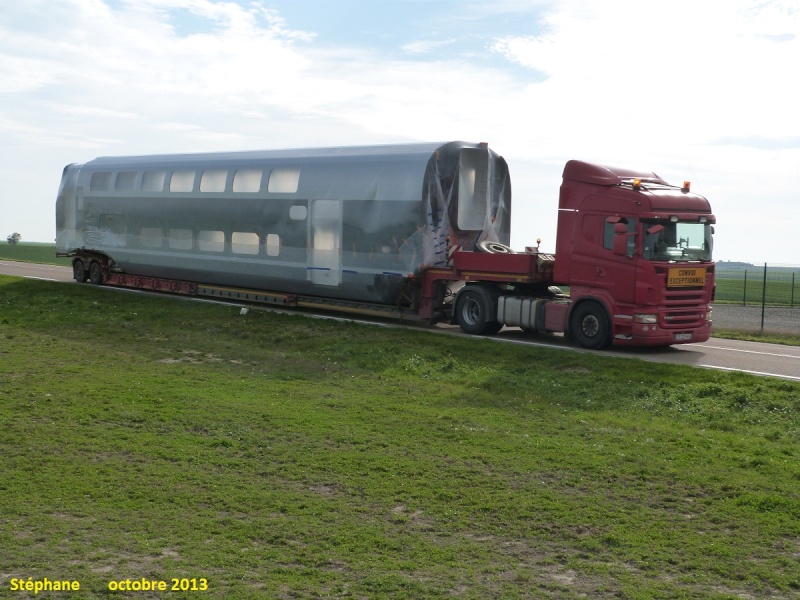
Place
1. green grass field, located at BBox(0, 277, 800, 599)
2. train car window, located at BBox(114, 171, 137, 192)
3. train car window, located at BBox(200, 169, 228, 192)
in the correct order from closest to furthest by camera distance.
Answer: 1. green grass field, located at BBox(0, 277, 800, 599)
2. train car window, located at BBox(200, 169, 228, 192)
3. train car window, located at BBox(114, 171, 137, 192)

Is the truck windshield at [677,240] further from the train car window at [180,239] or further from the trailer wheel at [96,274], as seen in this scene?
the trailer wheel at [96,274]

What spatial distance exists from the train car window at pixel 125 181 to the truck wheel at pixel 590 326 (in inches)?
684

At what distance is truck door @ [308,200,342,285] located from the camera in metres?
25.3

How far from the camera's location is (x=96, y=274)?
34625 mm

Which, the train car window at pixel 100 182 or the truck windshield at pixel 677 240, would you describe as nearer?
the truck windshield at pixel 677 240

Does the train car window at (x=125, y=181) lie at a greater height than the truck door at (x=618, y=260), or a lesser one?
greater

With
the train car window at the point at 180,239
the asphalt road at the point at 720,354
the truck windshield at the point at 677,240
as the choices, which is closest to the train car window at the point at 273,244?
the train car window at the point at 180,239

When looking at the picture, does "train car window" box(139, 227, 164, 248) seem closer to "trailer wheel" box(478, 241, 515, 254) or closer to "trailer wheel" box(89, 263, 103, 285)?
"trailer wheel" box(89, 263, 103, 285)

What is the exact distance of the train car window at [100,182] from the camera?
3350 centimetres

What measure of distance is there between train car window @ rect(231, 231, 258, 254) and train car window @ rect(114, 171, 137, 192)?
590cm

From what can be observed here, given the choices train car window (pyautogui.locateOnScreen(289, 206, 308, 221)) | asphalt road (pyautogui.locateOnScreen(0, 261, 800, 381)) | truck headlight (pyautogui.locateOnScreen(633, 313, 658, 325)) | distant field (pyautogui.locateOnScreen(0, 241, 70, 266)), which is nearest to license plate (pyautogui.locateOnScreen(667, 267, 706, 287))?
truck headlight (pyautogui.locateOnScreen(633, 313, 658, 325))

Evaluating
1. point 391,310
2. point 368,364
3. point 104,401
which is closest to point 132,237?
point 391,310

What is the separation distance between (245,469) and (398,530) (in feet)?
7.98

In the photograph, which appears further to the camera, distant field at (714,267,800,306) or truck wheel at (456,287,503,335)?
distant field at (714,267,800,306)
